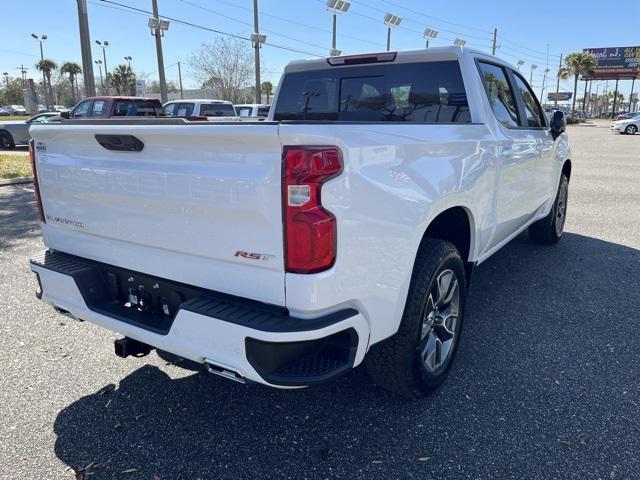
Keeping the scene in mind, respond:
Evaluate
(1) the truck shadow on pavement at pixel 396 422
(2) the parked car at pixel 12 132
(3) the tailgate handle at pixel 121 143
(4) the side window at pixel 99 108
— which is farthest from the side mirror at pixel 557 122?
(2) the parked car at pixel 12 132

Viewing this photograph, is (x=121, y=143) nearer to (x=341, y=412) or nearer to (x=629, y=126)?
(x=341, y=412)

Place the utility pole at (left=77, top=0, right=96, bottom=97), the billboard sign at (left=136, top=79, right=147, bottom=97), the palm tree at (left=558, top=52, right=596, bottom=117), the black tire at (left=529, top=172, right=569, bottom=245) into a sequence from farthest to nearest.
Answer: the palm tree at (left=558, top=52, right=596, bottom=117) → the billboard sign at (left=136, top=79, right=147, bottom=97) → the utility pole at (left=77, top=0, right=96, bottom=97) → the black tire at (left=529, top=172, right=569, bottom=245)

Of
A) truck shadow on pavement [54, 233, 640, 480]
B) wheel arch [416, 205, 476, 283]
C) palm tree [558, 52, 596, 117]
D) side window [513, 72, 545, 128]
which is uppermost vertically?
palm tree [558, 52, 596, 117]

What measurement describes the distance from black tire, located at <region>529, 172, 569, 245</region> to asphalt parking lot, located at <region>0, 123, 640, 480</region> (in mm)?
1734

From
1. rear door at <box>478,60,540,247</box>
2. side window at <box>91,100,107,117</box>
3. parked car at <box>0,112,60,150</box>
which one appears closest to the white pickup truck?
rear door at <box>478,60,540,247</box>

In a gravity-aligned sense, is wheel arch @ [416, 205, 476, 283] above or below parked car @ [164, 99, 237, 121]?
below

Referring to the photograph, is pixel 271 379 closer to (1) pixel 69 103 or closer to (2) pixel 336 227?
(2) pixel 336 227

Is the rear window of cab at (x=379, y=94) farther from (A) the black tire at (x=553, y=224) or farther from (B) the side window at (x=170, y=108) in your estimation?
(B) the side window at (x=170, y=108)

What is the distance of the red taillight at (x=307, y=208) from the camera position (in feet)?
6.40

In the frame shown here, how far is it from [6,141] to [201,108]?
7.84 meters

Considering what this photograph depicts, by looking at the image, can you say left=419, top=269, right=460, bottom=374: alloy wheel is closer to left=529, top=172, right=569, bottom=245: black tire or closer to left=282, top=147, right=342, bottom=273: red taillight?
left=282, top=147, right=342, bottom=273: red taillight

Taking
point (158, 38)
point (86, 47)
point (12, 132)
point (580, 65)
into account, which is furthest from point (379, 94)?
point (580, 65)

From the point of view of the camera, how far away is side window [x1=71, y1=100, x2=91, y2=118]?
15383 millimetres

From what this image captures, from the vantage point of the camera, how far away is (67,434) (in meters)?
2.67
